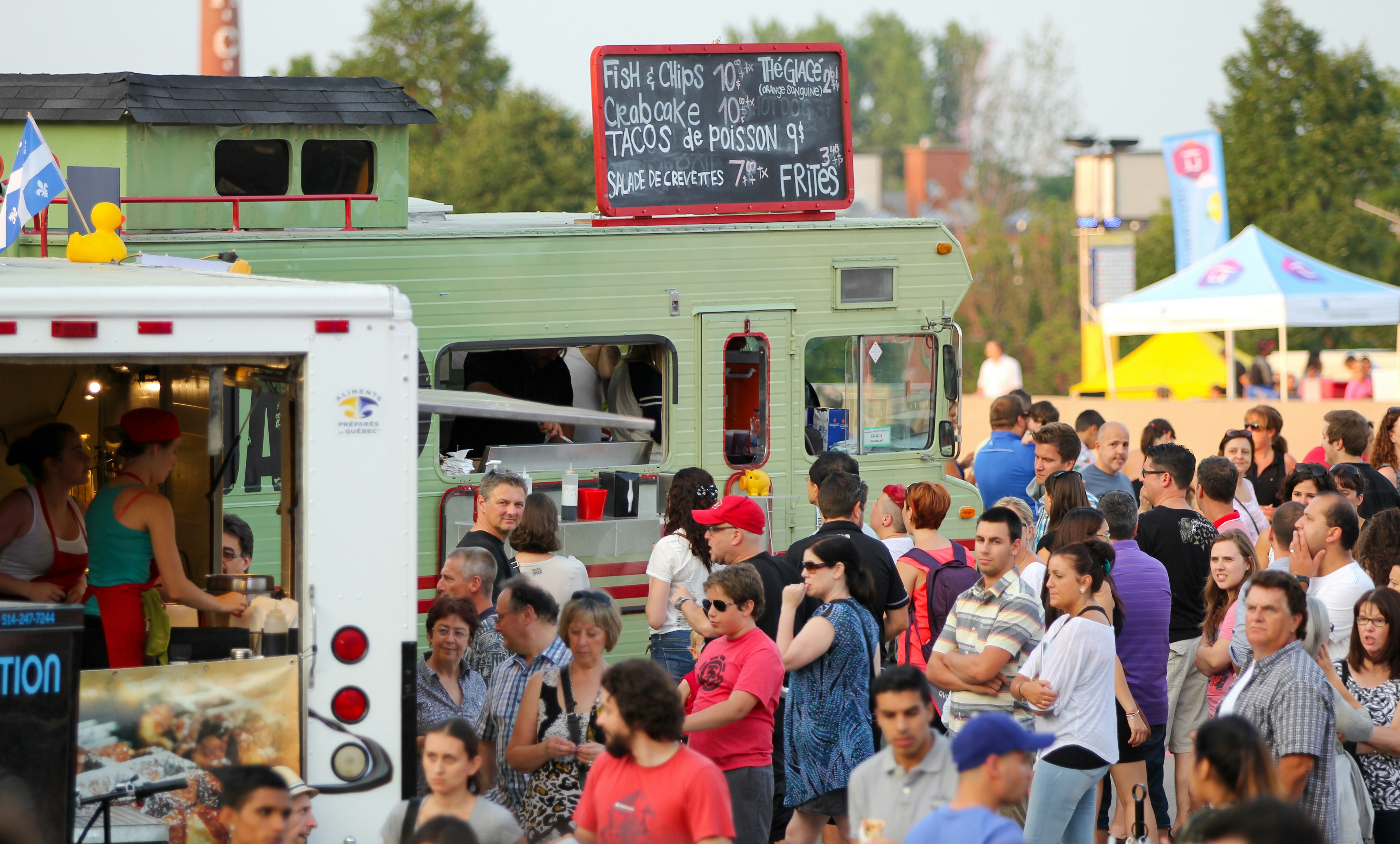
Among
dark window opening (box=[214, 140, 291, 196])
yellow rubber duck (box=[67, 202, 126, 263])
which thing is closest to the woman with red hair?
yellow rubber duck (box=[67, 202, 126, 263])

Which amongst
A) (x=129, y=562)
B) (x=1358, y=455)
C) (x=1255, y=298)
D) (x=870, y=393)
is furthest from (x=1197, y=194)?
(x=129, y=562)

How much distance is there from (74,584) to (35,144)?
7.97 feet

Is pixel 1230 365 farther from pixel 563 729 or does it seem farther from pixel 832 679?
pixel 563 729

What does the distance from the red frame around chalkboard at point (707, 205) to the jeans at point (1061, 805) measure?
4.48 m

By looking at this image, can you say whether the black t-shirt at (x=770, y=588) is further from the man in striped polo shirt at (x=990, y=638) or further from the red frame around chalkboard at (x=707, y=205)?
the red frame around chalkboard at (x=707, y=205)

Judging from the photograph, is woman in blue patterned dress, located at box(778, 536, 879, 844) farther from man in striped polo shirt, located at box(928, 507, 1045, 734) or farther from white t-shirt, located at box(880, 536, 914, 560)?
white t-shirt, located at box(880, 536, 914, 560)

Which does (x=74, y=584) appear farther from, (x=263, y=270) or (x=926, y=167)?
(x=926, y=167)

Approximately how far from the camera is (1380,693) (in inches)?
227

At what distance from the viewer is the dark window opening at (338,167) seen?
392 inches

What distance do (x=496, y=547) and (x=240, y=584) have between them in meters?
1.61

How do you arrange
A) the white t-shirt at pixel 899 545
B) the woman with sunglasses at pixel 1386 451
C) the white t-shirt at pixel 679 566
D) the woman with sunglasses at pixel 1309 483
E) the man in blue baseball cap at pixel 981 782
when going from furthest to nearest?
the woman with sunglasses at pixel 1386 451 → the woman with sunglasses at pixel 1309 483 → the white t-shirt at pixel 899 545 → the white t-shirt at pixel 679 566 → the man in blue baseball cap at pixel 981 782

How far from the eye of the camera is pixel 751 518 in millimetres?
6676

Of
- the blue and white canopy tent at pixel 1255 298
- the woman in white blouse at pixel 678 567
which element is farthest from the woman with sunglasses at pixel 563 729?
the blue and white canopy tent at pixel 1255 298

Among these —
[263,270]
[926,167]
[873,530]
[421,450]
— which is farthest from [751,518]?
[926,167]
